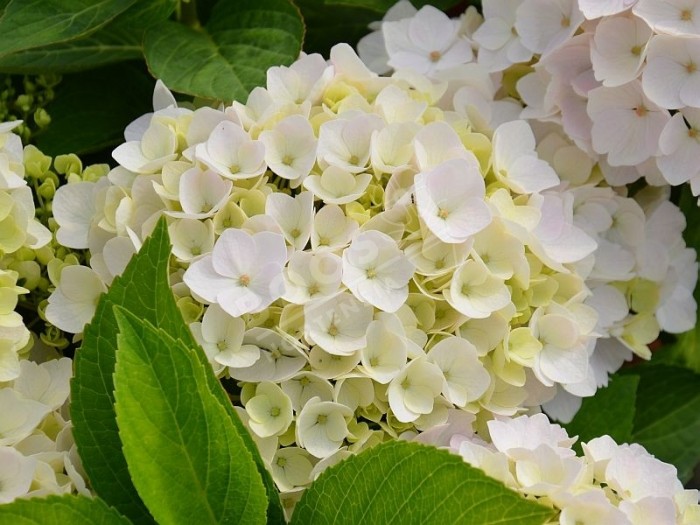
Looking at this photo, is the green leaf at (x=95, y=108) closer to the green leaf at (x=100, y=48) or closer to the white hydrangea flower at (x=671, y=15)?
the green leaf at (x=100, y=48)

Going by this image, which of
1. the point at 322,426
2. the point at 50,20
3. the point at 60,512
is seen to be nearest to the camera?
the point at 60,512

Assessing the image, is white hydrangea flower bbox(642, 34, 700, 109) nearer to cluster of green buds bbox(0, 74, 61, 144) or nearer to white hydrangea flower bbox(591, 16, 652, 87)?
white hydrangea flower bbox(591, 16, 652, 87)

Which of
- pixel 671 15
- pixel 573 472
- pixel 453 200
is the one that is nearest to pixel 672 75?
pixel 671 15

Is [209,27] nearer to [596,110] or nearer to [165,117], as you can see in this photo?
[165,117]

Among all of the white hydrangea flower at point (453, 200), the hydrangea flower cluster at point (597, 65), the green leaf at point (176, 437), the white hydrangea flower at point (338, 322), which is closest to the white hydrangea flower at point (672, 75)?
the hydrangea flower cluster at point (597, 65)

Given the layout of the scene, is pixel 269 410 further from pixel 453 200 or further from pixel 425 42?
pixel 425 42

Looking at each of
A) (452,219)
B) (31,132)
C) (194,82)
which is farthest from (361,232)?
(31,132)
